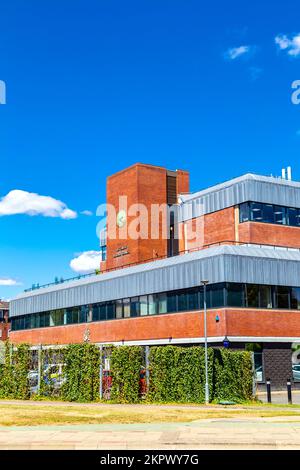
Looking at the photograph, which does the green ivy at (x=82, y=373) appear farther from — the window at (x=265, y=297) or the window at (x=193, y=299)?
the window at (x=265, y=297)

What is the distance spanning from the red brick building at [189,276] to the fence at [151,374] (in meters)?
12.0

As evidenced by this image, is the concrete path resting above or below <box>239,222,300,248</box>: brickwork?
below

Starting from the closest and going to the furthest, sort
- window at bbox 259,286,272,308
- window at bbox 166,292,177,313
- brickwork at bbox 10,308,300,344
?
brickwork at bbox 10,308,300,344 → window at bbox 259,286,272,308 → window at bbox 166,292,177,313

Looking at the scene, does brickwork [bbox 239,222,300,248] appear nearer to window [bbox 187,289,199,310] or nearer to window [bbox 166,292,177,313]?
window [bbox 187,289,199,310]

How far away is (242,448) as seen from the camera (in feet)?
43.9

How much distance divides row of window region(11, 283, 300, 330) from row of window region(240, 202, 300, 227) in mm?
7175

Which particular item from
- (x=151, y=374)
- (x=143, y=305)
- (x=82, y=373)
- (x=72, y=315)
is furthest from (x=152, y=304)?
(x=151, y=374)

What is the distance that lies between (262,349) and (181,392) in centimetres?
1507

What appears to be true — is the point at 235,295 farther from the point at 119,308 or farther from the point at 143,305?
the point at 119,308

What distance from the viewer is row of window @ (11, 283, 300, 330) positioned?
40594 mm

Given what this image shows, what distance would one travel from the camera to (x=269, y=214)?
4869 cm

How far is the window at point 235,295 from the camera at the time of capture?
40.2 meters

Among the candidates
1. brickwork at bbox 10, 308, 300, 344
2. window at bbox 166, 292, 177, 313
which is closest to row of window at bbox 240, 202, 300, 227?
window at bbox 166, 292, 177, 313

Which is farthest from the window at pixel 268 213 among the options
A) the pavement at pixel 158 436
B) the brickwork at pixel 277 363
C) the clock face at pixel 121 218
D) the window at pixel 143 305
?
the pavement at pixel 158 436
